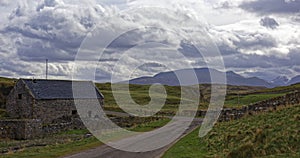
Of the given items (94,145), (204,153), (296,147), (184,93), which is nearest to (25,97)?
(94,145)

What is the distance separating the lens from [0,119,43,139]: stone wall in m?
47.1

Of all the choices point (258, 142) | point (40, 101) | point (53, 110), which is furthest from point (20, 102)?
point (258, 142)

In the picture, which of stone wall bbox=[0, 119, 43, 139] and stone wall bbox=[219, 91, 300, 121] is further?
stone wall bbox=[0, 119, 43, 139]

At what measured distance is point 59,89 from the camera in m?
68.0

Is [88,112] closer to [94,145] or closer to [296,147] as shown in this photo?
[94,145]

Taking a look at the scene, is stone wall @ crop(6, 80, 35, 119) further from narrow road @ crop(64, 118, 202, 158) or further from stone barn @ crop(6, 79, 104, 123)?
narrow road @ crop(64, 118, 202, 158)

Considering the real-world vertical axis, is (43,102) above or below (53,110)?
A: above

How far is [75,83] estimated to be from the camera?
249 ft

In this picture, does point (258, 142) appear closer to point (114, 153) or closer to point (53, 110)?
point (114, 153)

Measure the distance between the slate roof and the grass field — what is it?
36.7 metres

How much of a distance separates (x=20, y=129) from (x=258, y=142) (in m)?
32.2

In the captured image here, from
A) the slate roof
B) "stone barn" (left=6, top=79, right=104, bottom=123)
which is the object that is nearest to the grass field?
"stone barn" (left=6, top=79, right=104, bottom=123)

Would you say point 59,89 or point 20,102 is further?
point 59,89

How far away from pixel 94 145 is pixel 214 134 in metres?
9.94
